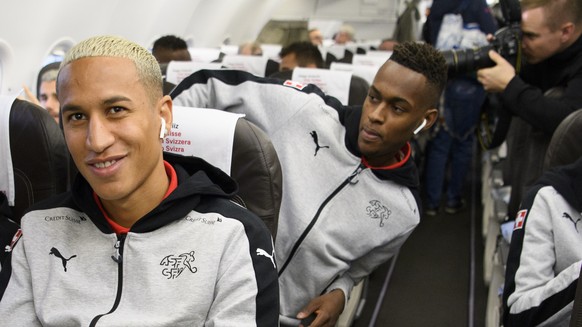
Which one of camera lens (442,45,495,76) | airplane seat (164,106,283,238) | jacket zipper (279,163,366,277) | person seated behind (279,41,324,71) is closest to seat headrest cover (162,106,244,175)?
airplane seat (164,106,283,238)

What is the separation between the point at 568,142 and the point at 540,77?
3.00 ft

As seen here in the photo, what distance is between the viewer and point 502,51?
112 inches

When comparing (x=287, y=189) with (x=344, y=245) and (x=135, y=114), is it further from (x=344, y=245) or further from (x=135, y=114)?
(x=135, y=114)

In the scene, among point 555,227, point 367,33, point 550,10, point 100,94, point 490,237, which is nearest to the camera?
point 100,94

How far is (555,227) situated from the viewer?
1766 millimetres

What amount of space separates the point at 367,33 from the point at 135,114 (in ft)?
44.6

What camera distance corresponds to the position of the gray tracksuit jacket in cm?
140

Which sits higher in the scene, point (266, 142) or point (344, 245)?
point (266, 142)

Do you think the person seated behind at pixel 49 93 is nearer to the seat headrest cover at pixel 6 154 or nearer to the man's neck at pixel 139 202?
the seat headrest cover at pixel 6 154

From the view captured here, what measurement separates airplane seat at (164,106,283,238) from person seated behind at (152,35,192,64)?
→ 9.61 feet

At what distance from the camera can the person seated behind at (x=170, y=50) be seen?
182 inches

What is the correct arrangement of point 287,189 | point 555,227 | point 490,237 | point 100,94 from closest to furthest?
point 100,94 < point 555,227 < point 287,189 < point 490,237

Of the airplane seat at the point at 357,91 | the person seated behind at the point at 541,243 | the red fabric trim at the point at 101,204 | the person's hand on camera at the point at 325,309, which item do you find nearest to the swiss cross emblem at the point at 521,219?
the person seated behind at the point at 541,243

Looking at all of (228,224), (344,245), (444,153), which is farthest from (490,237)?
(228,224)
